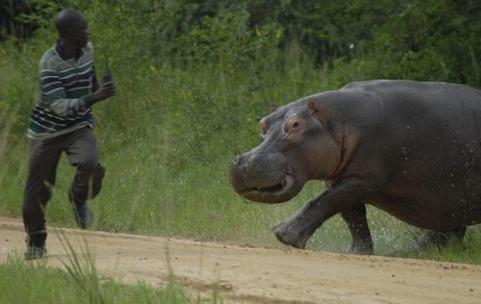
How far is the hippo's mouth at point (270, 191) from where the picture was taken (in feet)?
32.5

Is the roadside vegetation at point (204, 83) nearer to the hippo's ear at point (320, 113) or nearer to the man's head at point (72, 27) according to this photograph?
the hippo's ear at point (320, 113)

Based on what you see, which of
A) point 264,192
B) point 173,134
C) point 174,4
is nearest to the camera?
point 264,192

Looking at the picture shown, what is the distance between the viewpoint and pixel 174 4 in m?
17.6

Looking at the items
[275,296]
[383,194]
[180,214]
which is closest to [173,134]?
[180,214]

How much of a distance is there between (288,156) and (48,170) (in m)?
1.89

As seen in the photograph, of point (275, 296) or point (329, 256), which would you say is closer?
point (275, 296)

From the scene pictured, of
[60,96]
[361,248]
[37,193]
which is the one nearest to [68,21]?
[60,96]

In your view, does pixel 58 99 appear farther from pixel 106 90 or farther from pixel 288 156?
pixel 288 156

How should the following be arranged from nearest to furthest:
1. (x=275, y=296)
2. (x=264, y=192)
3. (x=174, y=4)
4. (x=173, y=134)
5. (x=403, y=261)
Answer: (x=275, y=296), (x=403, y=261), (x=264, y=192), (x=173, y=134), (x=174, y=4)

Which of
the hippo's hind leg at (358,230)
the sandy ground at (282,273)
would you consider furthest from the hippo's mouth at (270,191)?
the hippo's hind leg at (358,230)

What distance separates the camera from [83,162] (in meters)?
9.48

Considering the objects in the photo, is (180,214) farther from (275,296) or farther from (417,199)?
(275,296)

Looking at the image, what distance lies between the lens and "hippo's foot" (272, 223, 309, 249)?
10.0 meters

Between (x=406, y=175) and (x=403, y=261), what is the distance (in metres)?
1.29
